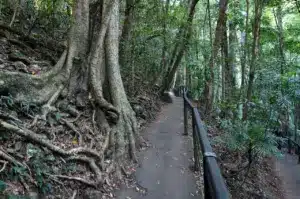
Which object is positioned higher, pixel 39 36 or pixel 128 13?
pixel 128 13

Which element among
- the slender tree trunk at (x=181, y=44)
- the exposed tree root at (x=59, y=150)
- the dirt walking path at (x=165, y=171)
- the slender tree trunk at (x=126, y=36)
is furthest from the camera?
the slender tree trunk at (x=181, y=44)

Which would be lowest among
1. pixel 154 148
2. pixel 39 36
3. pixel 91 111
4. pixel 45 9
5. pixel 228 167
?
pixel 228 167

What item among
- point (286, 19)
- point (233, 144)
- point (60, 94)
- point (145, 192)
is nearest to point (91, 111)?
point (60, 94)

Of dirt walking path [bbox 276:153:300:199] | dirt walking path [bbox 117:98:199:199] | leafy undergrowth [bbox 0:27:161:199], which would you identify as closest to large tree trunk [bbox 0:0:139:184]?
leafy undergrowth [bbox 0:27:161:199]

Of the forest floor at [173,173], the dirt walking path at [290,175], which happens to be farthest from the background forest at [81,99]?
the dirt walking path at [290,175]

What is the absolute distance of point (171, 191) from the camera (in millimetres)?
5152

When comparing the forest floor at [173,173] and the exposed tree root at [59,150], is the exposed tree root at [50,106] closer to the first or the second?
the exposed tree root at [59,150]

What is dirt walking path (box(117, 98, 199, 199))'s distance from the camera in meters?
5.07

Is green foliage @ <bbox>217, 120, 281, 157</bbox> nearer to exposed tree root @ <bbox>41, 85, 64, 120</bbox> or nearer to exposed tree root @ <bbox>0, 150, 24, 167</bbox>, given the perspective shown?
exposed tree root @ <bbox>41, 85, 64, 120</bbox>

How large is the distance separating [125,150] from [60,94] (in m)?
1.67

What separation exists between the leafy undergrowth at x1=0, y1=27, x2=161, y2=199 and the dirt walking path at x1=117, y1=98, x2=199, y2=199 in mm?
375

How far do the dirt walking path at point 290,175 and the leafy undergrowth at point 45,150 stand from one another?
8531mm

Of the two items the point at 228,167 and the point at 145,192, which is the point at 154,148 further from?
the point at 228,167

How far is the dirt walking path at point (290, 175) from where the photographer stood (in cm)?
1167
